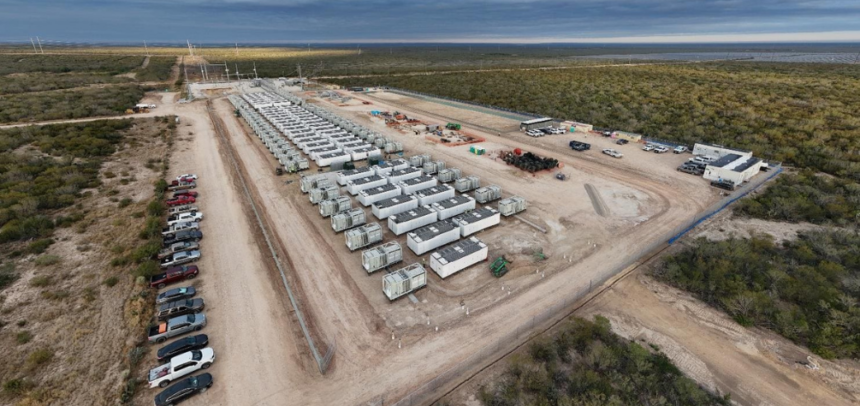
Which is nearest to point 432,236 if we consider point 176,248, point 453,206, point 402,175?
point 453,206

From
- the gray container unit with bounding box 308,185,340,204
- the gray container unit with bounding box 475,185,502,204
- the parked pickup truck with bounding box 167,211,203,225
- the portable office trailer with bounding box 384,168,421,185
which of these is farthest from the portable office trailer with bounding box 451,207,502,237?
the parked pickup truck with bounding box 167,211,203,225

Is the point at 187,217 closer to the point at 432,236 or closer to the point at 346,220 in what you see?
the point at 346,220

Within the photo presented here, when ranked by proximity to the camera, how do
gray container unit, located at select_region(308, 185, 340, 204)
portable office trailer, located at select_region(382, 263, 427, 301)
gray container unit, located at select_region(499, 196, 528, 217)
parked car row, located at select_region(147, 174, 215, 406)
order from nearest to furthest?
parked car row, located at select_region(147, 174, 215, 406)
portable office trailer, located at select_region(382, 263, 427, 301)
gray container unit, located at select_region(499, 196, 528, 217)
gray container unit, located at select_region(308, 185, 340, 204)

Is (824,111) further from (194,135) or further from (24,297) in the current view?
(194,135)

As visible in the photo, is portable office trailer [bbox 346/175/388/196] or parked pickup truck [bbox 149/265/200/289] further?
portable office trailer [bbox 346/175/388/196]

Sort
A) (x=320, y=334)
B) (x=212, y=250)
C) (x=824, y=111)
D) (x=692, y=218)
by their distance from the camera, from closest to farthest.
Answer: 1. (x=320, y=334)
2. (x=212, y=250)
3. (x=692, y=218)
4. (x=824, y=111)

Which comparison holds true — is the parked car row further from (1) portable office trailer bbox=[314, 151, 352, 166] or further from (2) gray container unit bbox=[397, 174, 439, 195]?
(2) gray container unit bbox=[397, 174, 439, 195]

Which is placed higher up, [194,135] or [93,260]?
[194,135]

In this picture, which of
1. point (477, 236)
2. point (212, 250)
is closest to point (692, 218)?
point (477, 236)
